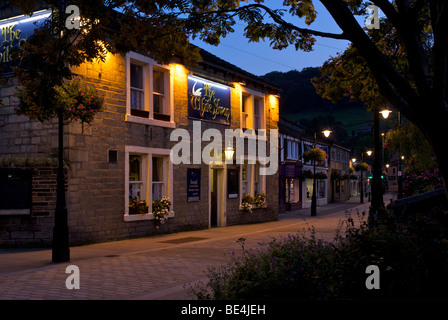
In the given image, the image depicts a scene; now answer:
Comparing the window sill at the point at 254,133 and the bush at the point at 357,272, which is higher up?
the window sill at the point at 254,133

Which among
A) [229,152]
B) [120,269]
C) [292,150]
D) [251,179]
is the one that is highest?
[292,150]

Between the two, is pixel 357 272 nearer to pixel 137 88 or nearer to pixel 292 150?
pixel 137 88

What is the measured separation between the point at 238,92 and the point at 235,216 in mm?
6080

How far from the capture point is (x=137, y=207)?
16.7 meters

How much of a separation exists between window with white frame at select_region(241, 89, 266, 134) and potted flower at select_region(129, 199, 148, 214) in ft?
28.2

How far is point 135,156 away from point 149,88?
2566mm

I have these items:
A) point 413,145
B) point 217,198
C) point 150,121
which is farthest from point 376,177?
point 413,145

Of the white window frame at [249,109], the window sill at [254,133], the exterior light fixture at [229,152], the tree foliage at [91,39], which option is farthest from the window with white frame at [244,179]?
the tree foliage at [91,39]

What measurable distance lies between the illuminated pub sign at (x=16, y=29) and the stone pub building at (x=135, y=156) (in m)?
0.08

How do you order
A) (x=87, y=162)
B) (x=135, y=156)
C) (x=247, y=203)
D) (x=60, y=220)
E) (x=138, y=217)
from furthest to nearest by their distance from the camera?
1. (x=247, y=203)
2. (x=135, y=156)
3. (x=138, y=217)
4. (x=87, y=162)
5. (x=60, y=220)

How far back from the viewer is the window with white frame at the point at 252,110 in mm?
24219

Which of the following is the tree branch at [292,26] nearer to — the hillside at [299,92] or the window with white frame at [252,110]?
the window with white frame at [252,110]
